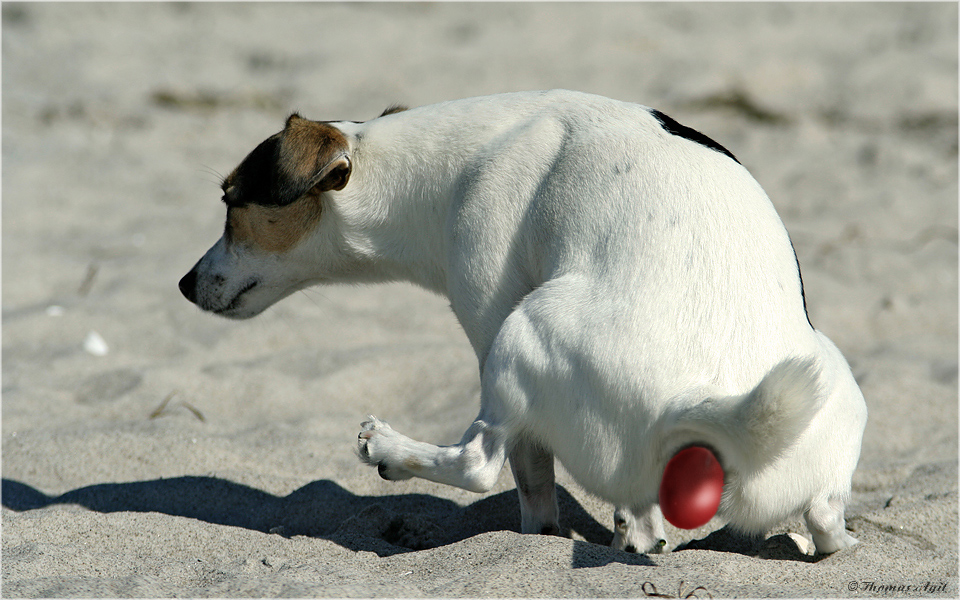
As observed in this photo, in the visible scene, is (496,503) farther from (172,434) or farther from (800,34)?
(800,34)

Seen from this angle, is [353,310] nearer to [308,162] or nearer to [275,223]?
[275,223]

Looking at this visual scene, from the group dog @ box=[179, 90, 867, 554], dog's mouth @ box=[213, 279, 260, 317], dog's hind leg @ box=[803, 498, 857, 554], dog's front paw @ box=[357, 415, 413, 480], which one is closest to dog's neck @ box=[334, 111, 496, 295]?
dog @ box=[179, 90, 867, 554]

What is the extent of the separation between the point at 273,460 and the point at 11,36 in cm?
855

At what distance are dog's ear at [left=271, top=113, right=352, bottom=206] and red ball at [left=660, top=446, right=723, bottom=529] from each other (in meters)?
1.58

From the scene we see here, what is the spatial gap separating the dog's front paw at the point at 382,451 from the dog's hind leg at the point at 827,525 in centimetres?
120

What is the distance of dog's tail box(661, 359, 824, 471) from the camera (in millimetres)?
2055

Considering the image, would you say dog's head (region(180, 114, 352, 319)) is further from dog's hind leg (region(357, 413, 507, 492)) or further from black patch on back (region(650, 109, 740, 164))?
black patch on back (region(650, 109, 740, 164))

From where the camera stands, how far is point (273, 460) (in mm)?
3604

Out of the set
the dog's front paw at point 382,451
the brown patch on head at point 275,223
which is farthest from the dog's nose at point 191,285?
the dog's front paw at point 382,451

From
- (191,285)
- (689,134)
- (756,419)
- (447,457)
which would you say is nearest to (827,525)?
(756,419)

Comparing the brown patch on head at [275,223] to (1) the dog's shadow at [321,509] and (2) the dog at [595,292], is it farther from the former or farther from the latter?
(1) the dog's shadow at [321,509]

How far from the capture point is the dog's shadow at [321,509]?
9.68 ft

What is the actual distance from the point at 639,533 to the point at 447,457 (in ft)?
2.63

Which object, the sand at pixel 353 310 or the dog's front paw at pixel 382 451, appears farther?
Result: the dog's front paw at pixel 382 451
